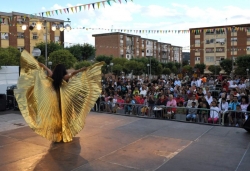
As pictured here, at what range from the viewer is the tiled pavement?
4852 mm

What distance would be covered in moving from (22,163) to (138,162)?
2.07 metres

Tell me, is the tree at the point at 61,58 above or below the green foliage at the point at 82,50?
below

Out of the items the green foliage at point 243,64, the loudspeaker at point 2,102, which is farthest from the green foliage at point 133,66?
the loudspeaker at point 2,102

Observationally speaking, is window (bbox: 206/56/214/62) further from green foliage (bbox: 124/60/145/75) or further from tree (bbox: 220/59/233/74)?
green foliage (bbox: 124/60/145/75)

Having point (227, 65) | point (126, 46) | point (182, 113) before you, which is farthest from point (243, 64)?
point (182, 113)

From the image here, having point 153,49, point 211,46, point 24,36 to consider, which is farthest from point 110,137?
point 153,49

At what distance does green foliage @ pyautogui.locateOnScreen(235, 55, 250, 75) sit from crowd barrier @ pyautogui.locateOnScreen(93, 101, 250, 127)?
4141 cm

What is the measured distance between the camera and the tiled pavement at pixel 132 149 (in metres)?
4.85

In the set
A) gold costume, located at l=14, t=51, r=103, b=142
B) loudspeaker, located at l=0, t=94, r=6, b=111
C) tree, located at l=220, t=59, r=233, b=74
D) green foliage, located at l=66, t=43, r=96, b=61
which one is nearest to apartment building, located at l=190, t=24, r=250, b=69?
tree, located at l=220, t=59, r=233, b=74

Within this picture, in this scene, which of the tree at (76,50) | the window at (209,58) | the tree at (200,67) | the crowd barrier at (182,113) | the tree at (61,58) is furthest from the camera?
the window at (209,58)

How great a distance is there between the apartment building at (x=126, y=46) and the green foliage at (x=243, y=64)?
17.6 m

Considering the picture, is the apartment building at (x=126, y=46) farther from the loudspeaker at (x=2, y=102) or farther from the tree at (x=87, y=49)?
the loudspeaker at (x=2, y=102)

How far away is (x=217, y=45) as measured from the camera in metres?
62.2

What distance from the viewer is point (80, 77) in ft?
20.5
